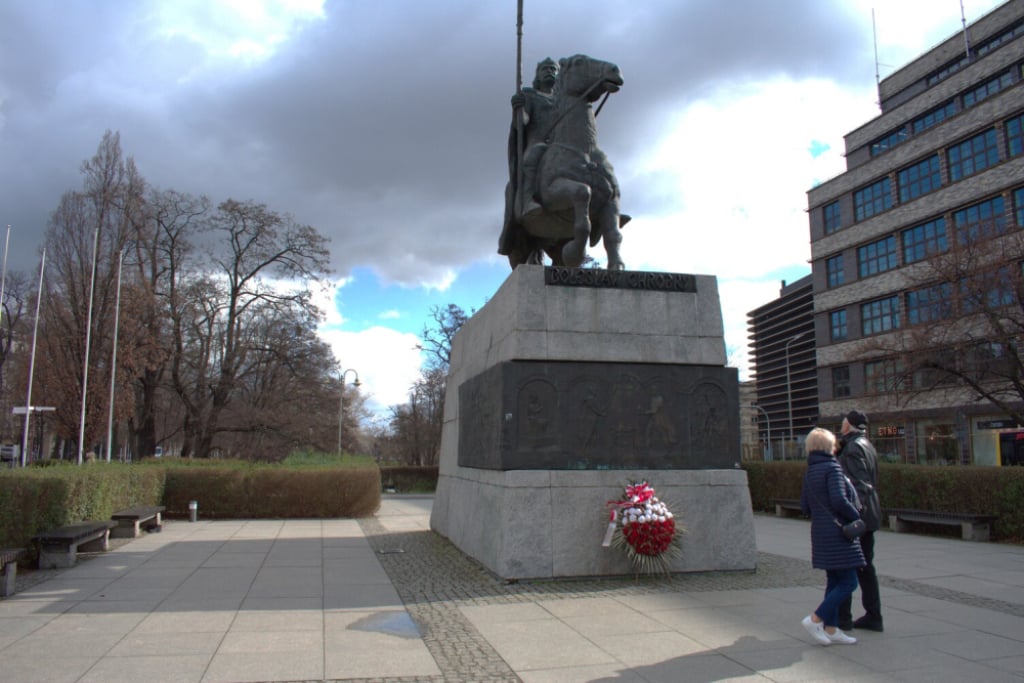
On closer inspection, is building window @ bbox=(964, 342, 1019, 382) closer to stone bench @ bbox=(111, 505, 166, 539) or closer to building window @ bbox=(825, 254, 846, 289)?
stone bench @ bbox=(111, 505, 166, 539)

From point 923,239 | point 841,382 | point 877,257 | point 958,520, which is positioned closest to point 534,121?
point 958,520

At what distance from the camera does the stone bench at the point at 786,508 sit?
1817 centimetres

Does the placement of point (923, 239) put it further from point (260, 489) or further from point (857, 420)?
point (857, 420)

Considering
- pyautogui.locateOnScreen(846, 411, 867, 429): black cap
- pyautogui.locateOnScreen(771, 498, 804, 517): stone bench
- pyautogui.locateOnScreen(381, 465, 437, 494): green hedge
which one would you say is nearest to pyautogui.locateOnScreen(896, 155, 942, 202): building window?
pyautogui.locateOnScreen(771, 498, 804, 517): stone bench

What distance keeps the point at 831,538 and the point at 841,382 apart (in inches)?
1978

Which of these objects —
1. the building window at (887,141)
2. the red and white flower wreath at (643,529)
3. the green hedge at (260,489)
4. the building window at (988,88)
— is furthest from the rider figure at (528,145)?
the building window at (887,141)

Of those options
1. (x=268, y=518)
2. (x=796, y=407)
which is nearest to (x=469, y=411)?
(x=268, y=518)

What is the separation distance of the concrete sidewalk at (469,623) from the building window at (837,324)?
44.7 m

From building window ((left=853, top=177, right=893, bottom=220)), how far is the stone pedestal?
45379mm

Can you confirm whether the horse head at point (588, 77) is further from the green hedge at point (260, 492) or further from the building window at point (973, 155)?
the building window at point (973, 155)

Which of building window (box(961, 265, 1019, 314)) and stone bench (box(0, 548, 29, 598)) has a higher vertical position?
building window (box(961, 265, 1019, 314))

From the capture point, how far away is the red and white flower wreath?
8250 mm

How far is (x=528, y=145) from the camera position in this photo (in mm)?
11188

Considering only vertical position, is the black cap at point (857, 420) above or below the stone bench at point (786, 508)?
above
